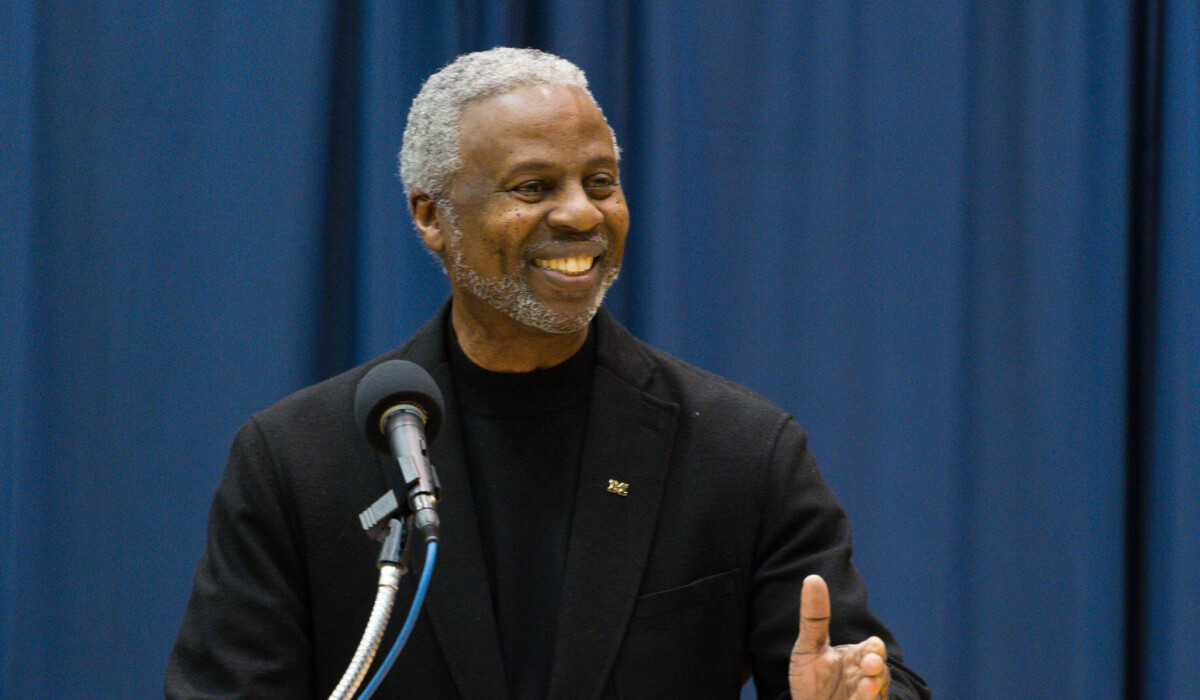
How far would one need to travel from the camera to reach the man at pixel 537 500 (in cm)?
167

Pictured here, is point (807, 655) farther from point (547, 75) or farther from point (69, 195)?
point (69, 195)

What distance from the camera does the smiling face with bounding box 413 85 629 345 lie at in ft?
5.85

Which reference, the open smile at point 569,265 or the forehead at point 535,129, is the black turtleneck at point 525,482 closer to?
the open smile at point 569,265

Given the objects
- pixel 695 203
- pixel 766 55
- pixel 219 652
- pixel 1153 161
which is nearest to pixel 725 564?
pixel 219 652

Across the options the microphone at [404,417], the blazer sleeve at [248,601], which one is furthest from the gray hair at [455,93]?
the microphone at [404,417]

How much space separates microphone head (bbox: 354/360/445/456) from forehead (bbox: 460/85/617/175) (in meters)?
0.65

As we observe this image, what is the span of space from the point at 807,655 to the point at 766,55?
1780mm

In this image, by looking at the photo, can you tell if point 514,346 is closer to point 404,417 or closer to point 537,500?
point 537,500

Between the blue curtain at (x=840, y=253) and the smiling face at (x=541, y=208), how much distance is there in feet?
2.95

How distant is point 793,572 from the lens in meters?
1.70

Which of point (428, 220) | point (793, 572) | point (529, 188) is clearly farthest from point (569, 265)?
point (793, 572)

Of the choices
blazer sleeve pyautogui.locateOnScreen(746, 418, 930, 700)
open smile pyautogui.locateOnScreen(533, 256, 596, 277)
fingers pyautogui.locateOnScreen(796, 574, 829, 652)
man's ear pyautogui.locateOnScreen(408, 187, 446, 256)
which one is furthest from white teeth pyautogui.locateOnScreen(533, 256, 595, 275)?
fingers pyautogui.locateOnScreen(796, 574, 829, 652)

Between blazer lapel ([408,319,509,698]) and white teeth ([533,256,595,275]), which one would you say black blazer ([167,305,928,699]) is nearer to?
blazer lapel ([408,319,509,698])

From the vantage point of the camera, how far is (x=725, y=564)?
1.74 meters
